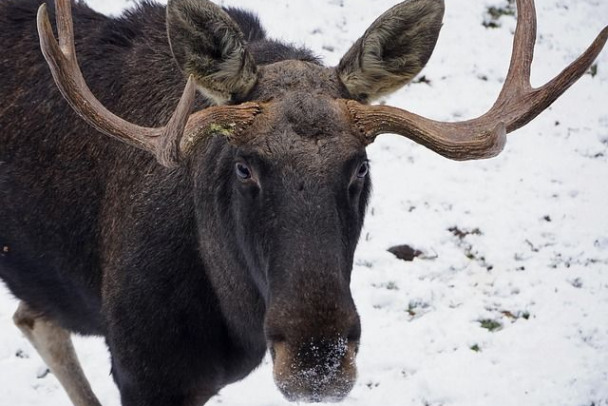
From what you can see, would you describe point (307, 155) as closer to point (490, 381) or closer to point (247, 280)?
point (247, 280)

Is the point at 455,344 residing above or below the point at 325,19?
below

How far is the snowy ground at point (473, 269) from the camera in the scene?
20.1 feet

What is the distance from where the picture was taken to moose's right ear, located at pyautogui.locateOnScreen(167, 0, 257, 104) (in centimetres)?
375

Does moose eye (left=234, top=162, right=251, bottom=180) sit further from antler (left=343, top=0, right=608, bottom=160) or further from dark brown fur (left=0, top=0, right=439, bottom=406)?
antler (left=343, top=0, right=608, bottom=160)

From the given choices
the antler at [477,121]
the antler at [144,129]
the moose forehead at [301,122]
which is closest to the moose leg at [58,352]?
the antler at [144,129]

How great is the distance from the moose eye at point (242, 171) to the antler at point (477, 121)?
52 cm

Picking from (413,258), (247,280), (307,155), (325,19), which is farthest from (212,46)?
(325,19)

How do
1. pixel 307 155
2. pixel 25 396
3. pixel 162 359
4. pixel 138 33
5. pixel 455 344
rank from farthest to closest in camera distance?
pixel 455 344
pixel 25 396
pixel 138 33
pixel 162 359
pixel 307 155

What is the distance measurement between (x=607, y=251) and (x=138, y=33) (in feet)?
15.8

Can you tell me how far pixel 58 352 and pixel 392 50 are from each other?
11.0 feet

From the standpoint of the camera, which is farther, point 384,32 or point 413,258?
point 413,258

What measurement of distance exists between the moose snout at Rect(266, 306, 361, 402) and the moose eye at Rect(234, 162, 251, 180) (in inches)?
28.7

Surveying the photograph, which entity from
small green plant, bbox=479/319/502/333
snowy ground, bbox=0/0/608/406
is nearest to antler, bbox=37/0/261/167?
snowy ground, bbox=0/0/608/406

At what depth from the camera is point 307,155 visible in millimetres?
3490
